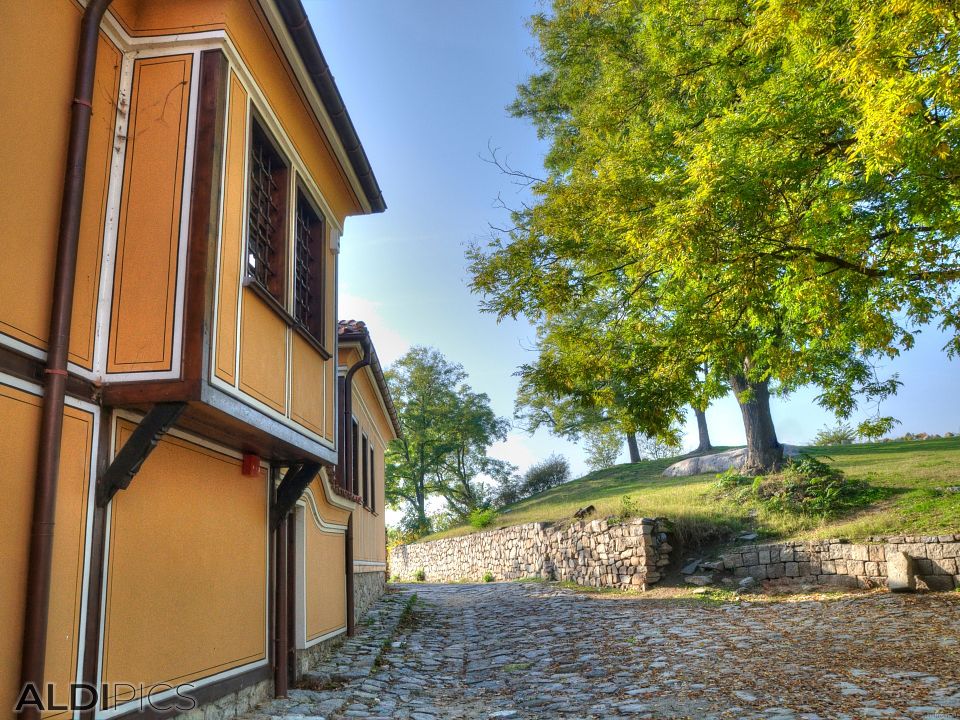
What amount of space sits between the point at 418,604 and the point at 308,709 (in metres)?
9.38

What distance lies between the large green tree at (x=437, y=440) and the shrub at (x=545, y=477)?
581 centimetres

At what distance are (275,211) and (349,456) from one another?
19.9ft

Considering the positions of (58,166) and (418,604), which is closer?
(58,166)

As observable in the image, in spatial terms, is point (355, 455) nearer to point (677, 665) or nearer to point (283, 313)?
point (677, 665)

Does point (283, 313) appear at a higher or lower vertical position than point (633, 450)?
lower

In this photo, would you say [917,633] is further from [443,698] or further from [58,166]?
[58,166]

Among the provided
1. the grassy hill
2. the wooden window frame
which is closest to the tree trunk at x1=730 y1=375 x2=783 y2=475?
the grassy hill

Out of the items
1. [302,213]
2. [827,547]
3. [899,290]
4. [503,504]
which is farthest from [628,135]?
[503,504]

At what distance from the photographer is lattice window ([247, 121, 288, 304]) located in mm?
5617

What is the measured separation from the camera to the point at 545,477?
36.6 metres

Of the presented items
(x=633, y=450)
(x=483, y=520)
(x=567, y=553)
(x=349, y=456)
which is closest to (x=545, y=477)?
(x=633, y=450)

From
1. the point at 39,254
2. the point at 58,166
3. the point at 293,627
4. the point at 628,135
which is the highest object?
the point at 628,135

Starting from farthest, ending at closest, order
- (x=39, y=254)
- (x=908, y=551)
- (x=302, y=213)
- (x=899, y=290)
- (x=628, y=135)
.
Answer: (x=628, y=135), (x=908, y=551), (x=899, y=290), (x=302, y=213), (x=39, y=254)

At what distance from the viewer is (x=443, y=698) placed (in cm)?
638
